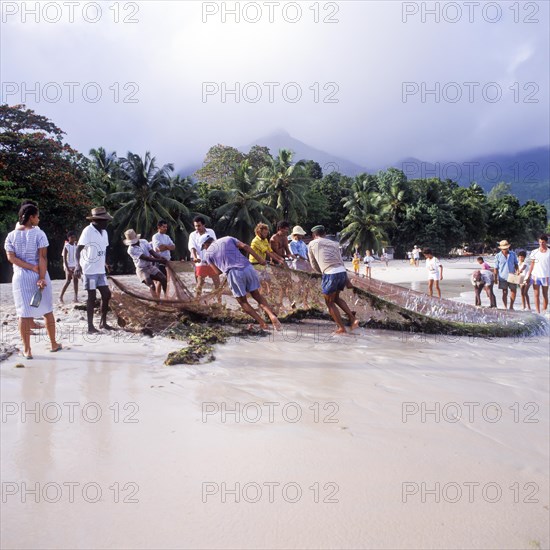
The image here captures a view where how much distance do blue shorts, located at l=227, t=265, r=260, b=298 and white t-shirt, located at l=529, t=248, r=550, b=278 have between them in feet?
20.4

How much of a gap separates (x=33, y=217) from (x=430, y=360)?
4311 millimetres

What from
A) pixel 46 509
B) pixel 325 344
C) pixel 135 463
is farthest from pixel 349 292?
pixel 46 509

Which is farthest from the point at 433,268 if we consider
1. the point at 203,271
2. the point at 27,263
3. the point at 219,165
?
the point at 219,165

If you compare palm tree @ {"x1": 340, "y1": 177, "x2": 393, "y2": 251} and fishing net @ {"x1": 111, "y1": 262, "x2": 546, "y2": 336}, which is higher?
palm tree @ {"x1": 340, "y1": 177, "x2": 393, "y2": 251}

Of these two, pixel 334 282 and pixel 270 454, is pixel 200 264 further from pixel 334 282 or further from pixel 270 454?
pixel 270 454

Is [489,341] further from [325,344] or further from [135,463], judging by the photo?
[135,463]

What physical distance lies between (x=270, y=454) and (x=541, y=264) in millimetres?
8404

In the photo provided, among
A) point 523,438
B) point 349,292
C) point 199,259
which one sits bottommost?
point 523,438

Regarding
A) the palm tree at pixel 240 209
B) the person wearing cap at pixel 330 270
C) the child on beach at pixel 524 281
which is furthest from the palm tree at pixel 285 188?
the person wearing cap at pixel 330 270

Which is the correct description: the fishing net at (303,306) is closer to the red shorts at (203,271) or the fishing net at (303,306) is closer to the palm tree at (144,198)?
the red shorts at (203,271)

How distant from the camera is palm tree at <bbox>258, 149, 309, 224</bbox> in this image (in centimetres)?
3294

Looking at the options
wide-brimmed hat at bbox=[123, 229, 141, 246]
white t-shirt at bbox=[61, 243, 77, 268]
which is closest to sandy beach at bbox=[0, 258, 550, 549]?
wide-brimmed hat at bbox=[123, 229, 141, 246]

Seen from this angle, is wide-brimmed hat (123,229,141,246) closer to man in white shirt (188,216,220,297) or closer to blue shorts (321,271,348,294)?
man in white shirt (188,216,220,297)

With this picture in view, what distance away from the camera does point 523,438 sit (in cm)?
344
